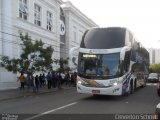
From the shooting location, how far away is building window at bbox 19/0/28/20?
115 ft

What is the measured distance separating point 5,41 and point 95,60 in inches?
620

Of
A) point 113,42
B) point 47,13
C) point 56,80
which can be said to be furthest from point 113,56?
point 47,13

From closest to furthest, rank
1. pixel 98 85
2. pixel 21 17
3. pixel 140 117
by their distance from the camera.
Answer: pixel 140 117, pixel 98 85, pixel 21 17

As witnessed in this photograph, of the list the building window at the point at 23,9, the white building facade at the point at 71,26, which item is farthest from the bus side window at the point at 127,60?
the white building facade at the point at 71,26

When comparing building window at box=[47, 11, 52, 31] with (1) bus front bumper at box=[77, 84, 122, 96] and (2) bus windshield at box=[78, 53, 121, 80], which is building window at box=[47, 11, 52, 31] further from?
(1) bus front bumper at box=[77, 84, 122, 96]

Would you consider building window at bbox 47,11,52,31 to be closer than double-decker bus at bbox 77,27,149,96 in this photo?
No

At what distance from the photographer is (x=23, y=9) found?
1407 inches

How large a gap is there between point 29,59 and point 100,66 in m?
9.28

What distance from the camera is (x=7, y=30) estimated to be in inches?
1278

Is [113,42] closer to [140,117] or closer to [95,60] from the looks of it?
[95,60]

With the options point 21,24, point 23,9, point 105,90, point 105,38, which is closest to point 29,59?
point 105,38

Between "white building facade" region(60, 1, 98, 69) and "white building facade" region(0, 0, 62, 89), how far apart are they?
5959 millimetres

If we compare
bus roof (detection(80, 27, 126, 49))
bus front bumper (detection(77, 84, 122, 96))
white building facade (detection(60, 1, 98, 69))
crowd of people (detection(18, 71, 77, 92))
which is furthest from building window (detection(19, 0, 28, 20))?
bus front bumper (detection(77, 84, 122, 96))

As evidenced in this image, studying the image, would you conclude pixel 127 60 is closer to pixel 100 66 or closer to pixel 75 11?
pixel 100 66
